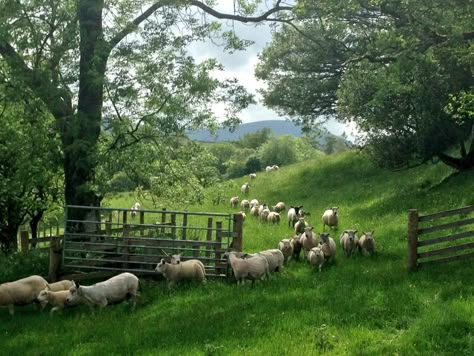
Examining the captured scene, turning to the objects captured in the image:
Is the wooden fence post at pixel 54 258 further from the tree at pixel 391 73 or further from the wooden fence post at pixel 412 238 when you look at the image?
the tree at pixel 391 73

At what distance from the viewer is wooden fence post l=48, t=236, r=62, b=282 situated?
16328mm

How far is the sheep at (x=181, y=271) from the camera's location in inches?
591

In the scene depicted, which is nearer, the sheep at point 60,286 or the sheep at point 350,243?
the sheep at point 60,286

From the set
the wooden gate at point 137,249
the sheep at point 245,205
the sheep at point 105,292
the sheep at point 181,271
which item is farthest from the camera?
the sheep at point 245,205

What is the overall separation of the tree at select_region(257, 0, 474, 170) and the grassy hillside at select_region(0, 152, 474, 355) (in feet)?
Result: 24.1

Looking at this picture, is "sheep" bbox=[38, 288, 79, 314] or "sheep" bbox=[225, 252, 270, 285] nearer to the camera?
"sheep" bbox=[38, 288, 79, 314]

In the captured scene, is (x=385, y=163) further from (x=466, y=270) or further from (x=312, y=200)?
(x=466, y=270)

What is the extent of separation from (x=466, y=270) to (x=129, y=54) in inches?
463

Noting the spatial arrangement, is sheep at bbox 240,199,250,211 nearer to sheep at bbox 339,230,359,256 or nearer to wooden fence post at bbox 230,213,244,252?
sheep at bbox 339,230,359,256

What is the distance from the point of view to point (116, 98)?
17.5m

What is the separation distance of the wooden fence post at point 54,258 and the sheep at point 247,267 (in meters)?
5.30

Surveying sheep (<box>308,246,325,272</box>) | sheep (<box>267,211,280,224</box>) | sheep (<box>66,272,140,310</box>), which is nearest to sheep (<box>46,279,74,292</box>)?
sheep (<box>66,272,140,310</box>)

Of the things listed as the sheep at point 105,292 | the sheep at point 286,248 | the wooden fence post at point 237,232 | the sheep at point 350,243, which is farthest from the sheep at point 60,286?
the sheep at point 350,243

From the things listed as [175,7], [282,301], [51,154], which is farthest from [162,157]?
[282,301]
